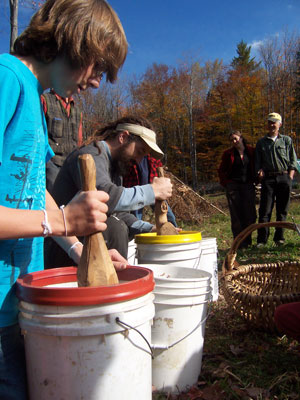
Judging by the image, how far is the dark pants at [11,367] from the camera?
1.25m

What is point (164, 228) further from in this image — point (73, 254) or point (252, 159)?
point (252, 159)

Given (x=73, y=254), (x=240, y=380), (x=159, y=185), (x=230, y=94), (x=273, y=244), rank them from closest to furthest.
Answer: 1. (x=73, y=254)
2. (x=240, y=380)
3. (x=159, y=185)
4. (x=273, y=244)
5. (x=230, y=94)

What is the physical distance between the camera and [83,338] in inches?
44.8

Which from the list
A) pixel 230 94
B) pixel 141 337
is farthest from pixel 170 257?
pixel 230 94

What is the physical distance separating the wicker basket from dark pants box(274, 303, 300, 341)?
10.9 inches

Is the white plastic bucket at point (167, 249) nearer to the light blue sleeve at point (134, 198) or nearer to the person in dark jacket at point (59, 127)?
the light blue sleeve at point (134, 198)

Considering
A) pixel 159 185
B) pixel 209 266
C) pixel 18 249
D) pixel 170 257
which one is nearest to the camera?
pixel 18 249

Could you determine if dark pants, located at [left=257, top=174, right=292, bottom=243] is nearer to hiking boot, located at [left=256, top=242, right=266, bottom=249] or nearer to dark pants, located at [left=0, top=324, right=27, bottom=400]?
hiking boot, located at [left=256, top=242, right=266, bottom=249]

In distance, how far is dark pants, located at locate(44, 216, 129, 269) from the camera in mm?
2242

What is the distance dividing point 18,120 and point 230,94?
90.2ft

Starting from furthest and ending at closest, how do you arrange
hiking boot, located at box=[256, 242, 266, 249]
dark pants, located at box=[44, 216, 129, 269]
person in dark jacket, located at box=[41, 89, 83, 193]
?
hiking boot, located at box=[256, 242, 266, 249], person in dark jacket, located at box=[41, 89, 83, 193], dark pants, located at box=[44, 216, 129, 269]

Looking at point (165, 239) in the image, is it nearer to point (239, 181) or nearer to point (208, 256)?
point (208, 256)

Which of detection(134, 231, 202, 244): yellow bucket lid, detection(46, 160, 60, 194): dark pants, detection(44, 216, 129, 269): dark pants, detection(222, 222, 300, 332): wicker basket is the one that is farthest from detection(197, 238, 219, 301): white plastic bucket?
detection(46, 160, 60, 194): dark pants

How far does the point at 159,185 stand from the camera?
258 centimetres
